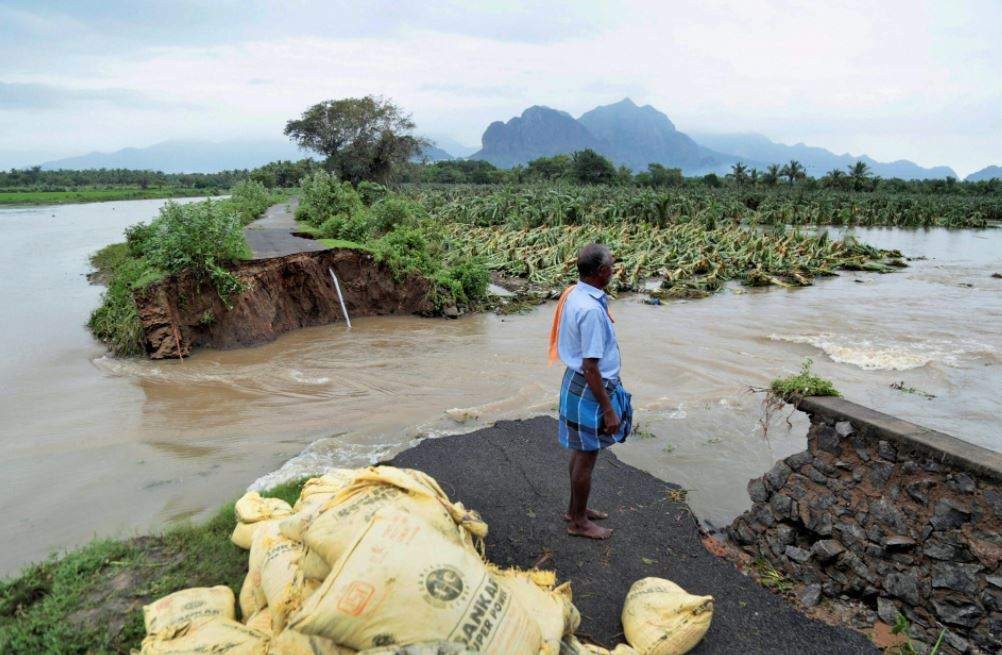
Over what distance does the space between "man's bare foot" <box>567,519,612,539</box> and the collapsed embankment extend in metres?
7.73

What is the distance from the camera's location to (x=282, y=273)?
10789 millimetres

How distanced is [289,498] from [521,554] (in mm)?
1911

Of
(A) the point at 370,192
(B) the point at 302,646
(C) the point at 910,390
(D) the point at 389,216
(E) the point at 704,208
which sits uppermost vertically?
(A) the point at 370,192

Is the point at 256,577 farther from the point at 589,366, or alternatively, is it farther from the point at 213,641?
the point at 589,366

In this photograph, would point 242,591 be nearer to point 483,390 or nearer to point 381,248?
point 483,390

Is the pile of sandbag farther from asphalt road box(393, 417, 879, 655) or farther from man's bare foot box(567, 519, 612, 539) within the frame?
man's bare foot box(567, 519, 612, 539)

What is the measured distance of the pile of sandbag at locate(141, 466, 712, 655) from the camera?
2.16m

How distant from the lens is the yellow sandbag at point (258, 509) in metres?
3.79

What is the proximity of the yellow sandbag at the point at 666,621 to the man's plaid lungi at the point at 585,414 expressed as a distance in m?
0.91

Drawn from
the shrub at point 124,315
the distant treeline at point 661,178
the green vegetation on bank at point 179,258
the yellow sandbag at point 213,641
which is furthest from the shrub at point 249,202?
the yellow sandbag at point 213,641

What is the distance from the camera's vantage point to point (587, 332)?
3.37 metres

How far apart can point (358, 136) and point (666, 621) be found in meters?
31.5

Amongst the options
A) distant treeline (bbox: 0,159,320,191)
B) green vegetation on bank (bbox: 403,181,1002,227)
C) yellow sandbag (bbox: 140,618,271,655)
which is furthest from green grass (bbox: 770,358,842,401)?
distant treeline (bbox: 0,159,320,191)

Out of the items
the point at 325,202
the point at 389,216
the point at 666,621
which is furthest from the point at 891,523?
the point at 325,202
